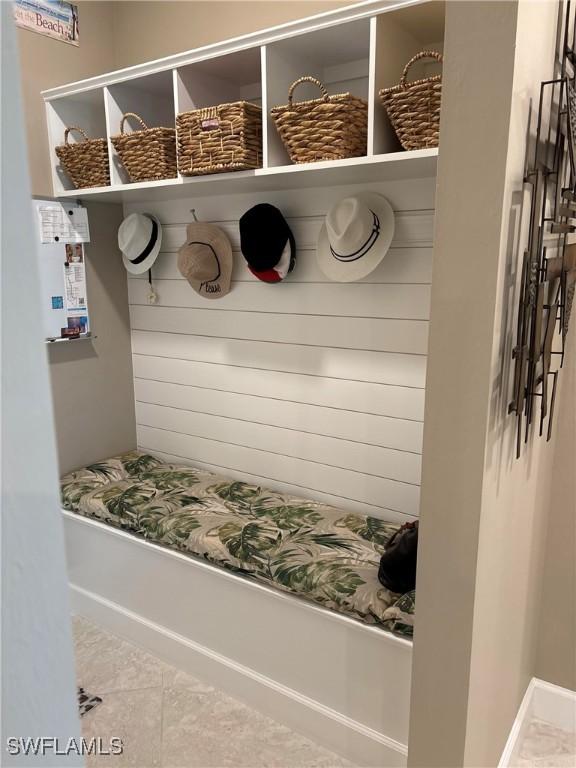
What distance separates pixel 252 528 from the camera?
7.97ft

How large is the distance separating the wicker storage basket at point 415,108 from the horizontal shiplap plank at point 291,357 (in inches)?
33.7

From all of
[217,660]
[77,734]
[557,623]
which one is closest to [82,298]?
[217,660]

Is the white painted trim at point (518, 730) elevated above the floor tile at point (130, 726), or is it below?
above

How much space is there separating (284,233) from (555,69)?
49.5 inches

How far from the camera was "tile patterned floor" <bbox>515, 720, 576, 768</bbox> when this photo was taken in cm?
205

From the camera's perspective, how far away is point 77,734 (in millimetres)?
396

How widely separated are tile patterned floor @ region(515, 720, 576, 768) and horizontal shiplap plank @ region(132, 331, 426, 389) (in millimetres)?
1361

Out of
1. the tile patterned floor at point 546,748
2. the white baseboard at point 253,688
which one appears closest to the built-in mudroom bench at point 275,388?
the white baseboard at point 253,688

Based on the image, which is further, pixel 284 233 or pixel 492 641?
pixel 284 233

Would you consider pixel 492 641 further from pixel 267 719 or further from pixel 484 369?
pixel 267 719

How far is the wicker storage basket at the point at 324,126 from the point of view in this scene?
1.91 metres

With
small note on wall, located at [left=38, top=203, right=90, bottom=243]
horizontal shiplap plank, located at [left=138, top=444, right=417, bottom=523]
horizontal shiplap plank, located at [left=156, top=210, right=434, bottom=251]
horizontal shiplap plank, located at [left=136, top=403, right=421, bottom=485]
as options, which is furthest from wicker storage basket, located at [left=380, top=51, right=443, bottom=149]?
small note on wall, located at [left=38, top=203, right=90, bottom=243]

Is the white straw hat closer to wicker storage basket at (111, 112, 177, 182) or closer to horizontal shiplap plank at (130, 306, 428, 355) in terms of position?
horizontal shiplap plank at (130, 306, 428, 355)

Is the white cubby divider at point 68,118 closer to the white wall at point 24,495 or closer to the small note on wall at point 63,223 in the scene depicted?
the small note on wall at point 63,223
